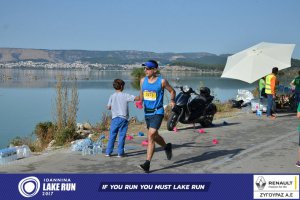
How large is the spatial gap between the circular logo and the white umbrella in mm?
11959

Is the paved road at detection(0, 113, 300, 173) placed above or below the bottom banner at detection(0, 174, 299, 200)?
below

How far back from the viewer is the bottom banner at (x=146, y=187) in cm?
587

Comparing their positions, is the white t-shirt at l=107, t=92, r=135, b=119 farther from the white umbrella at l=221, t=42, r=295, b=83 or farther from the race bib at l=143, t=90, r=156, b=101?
the white umbrella at l=221, t=42, r=295, b=83

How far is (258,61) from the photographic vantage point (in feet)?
57.4

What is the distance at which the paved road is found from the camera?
8008 millimetres

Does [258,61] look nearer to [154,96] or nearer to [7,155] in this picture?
[154,96]

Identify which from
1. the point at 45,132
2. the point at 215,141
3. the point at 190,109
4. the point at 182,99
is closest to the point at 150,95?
the point at 215,141

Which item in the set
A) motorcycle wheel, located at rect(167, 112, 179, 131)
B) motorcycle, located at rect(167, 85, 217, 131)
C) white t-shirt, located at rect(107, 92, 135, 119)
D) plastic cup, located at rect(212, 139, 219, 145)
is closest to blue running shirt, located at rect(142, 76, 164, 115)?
white t-shirt, located at rect(107, 92, 135, 119)

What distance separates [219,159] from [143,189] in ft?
11.1

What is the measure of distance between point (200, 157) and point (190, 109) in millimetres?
4214

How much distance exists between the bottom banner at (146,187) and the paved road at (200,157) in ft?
5.33

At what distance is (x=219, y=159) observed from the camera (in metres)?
9.09

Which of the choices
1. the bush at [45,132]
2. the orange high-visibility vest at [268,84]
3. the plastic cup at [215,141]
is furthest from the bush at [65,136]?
the orange high-visibility vest at [268,84]

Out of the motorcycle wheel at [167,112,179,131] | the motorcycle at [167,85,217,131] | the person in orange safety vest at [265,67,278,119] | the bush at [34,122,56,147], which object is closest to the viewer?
the motorcycle wheel at [167,112,179,131]
